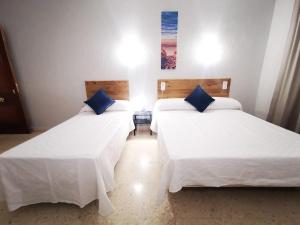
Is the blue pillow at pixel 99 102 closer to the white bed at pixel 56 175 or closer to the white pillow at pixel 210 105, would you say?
the white pillow at pixel 210 105

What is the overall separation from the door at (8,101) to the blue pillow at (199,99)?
3629 millimetres

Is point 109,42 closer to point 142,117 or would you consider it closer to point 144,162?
point 142,117

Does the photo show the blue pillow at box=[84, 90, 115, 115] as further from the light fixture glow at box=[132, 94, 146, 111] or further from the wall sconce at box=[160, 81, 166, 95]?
the wall sconce at box=[160, 81, 166, 95]

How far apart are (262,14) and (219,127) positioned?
259 centimetres

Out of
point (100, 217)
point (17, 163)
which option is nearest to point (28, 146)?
point (17, 163)

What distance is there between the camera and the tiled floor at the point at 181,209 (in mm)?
1448

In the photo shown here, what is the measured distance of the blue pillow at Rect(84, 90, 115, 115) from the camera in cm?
287

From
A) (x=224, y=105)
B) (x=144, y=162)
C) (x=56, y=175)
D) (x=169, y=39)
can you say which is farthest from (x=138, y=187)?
(x=169, y=39)

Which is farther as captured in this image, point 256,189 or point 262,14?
point 262,14

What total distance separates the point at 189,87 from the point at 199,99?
1.54 feet

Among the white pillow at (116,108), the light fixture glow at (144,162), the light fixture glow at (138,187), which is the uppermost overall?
the white pillow at (116,108)

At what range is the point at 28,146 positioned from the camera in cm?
165

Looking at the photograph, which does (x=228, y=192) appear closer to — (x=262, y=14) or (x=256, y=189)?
(x=256, y=189)

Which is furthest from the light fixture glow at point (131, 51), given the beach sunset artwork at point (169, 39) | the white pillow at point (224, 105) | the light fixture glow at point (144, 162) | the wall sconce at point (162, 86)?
the light fixture glow at point (144, 162)
